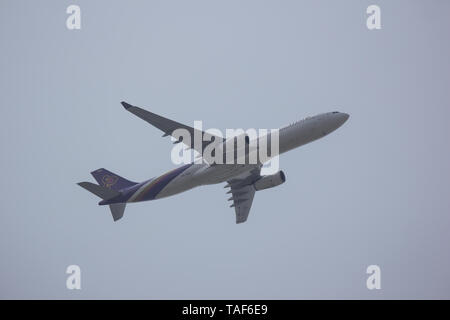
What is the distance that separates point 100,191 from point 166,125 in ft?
27.7

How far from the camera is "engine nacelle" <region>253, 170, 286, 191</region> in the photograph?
59.7 metres

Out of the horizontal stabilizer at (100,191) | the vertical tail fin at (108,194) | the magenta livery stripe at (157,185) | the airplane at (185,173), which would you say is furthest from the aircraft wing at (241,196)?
the horizontal stabilizer at (100,191)

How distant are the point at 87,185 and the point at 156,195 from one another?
223 inches

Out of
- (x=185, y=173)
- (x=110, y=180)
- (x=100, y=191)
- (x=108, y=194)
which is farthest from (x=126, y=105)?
(x=110, y=180)

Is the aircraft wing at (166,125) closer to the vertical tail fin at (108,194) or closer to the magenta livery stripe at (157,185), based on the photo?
the magenta livery stripe at (157,185)

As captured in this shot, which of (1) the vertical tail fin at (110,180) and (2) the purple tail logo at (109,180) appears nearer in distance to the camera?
(1) the vertical tail fin at (110,180)

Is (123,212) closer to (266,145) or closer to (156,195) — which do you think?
(156,195)

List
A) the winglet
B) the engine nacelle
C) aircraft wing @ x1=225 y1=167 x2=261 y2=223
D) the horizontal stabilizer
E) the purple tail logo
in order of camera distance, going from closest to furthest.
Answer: the winglet → the horizontal stabilizer → the purple tail logo → the engine nacelle → aircraft wing @ x1=225 y1=167 x2=261 y2=223

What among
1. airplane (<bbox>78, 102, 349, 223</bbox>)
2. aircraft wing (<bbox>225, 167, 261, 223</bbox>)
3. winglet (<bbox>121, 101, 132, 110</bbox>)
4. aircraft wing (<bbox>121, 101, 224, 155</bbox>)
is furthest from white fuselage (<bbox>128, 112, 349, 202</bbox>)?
aircraft wing (<bbox>225, 167, 261, 223</bbox>)

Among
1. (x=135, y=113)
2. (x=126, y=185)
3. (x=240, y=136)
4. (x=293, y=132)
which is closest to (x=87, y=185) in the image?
(x=126, y=185)

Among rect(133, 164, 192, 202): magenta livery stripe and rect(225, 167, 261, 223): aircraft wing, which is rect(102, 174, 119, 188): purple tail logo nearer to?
rect(133, 164, 192, 202): magenta livery stripe

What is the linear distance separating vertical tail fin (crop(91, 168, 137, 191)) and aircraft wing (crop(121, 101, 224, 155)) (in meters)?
7.15

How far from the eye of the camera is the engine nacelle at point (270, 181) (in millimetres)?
59656

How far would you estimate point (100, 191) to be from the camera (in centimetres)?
5559
